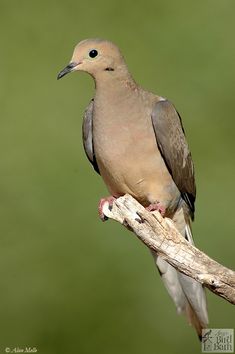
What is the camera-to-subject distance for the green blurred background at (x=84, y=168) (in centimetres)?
827

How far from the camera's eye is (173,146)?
6164mm

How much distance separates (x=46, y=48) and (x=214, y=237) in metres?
2.29

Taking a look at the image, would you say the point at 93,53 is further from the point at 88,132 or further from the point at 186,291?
the point at 186,291

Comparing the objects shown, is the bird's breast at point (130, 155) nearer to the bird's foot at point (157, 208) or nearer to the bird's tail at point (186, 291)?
the bird's foot at point (157, 208)

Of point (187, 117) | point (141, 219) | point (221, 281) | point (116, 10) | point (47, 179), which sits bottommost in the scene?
point (221, 281)

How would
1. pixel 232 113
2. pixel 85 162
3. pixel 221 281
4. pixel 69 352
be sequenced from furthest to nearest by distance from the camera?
pixel 232 113, pixel 85 162, pixel 69 352, pixel 221 281

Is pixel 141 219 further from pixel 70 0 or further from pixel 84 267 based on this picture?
pixel 70 0

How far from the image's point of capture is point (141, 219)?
5480 mm

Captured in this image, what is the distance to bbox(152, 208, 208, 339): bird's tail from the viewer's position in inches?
247

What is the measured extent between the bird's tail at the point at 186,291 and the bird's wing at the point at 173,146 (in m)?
0.14

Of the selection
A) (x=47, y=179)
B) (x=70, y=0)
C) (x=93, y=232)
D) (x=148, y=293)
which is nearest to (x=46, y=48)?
(x=70, y=0)

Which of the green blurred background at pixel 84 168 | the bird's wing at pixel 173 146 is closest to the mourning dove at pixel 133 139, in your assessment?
the bird's wing at pixel 173 146

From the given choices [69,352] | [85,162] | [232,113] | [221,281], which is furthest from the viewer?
[232,113]

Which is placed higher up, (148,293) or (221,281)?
(148,293)
